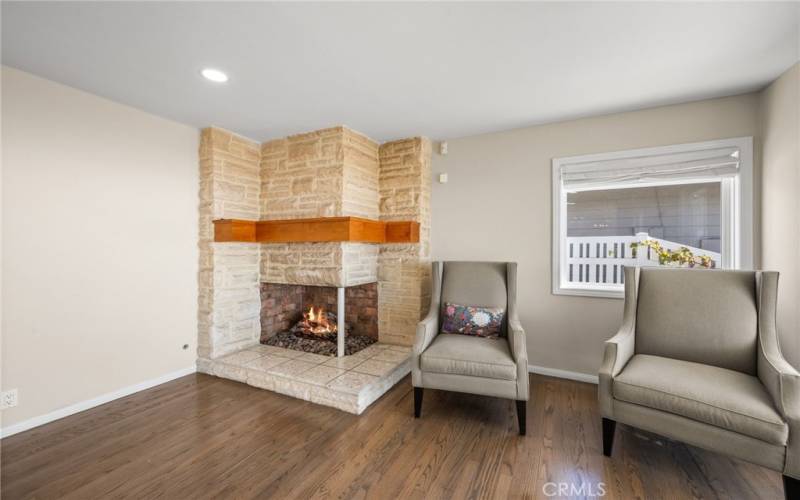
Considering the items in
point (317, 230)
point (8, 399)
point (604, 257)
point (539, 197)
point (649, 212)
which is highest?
point (539, 197)

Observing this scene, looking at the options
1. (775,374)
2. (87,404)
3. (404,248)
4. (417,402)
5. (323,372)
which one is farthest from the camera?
(404,248)

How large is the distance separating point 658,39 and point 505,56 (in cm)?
81

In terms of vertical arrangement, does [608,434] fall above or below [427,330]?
below

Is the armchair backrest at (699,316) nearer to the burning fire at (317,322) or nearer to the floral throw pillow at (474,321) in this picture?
the floral throw pillow at (474,321)

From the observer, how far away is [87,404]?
2.55 metres

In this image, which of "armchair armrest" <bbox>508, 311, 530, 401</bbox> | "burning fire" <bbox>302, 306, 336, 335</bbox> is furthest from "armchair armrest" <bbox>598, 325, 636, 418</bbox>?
"burning fire" <bbox>302, 306, 336, 335</bbox>

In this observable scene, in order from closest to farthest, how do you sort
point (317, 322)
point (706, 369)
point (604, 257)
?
point (706, 369)
point (604, 257)
point (317, 322)

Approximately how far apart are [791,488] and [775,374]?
19.3 inches

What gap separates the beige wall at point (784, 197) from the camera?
84.0 inches

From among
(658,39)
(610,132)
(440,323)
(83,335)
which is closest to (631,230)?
(610,132)

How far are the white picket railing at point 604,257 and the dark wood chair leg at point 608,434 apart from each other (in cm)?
146

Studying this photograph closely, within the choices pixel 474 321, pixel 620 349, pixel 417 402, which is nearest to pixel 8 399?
pixel 417 402

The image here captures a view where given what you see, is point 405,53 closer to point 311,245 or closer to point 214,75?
point 214,75

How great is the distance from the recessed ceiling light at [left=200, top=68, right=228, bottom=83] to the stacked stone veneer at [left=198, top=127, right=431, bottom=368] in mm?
1045
